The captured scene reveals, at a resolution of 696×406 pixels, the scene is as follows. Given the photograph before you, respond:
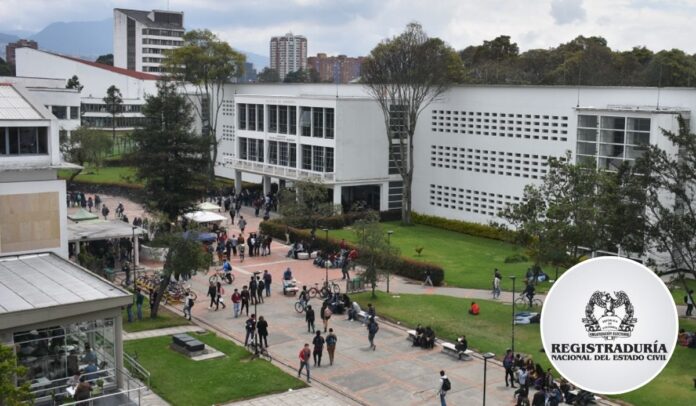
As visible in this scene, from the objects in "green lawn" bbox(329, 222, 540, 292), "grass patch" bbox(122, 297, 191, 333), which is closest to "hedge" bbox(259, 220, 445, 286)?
"green lawn" bbox(329, 222, 540, 292)

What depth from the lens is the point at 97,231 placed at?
1670 inches

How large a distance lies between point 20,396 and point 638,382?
41.6 ft

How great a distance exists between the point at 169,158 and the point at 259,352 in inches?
779

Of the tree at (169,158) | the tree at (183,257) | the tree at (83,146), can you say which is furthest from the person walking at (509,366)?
the tree at (83,146)

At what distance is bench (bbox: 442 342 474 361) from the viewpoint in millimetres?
28188

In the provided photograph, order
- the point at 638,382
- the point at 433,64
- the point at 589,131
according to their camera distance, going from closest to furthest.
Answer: the point at 638,382 < the point at 589,131 < the point at 433,64

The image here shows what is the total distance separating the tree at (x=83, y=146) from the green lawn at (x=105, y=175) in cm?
138

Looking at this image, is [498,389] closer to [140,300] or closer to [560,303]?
[560,303]

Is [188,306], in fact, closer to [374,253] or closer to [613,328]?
[374,253]

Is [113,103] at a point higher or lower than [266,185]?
higher

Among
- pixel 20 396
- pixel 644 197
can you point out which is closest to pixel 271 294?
pixel 644 197

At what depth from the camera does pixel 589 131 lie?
1837 inches

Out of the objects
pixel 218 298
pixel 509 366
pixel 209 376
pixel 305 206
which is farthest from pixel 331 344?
pixel 305 206

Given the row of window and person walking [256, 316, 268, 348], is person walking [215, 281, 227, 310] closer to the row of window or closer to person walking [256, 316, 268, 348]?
person walking [256, 316, 268, 348]
